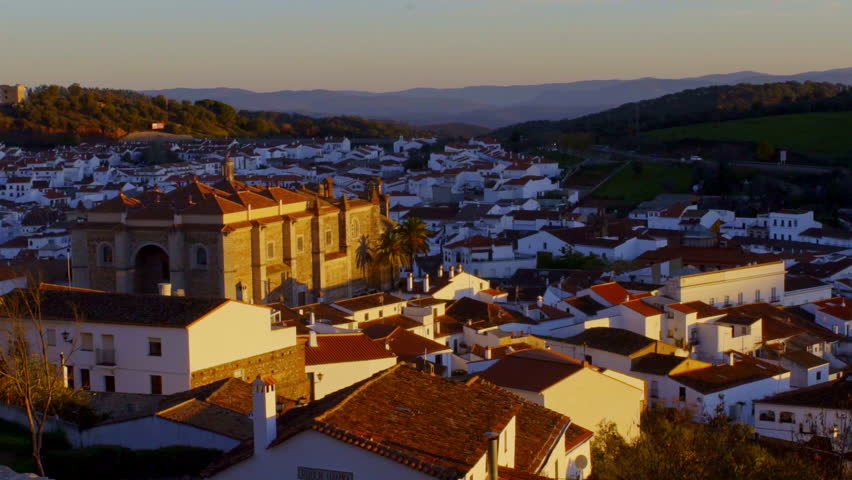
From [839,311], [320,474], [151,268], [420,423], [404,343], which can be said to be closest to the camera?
[320,474]

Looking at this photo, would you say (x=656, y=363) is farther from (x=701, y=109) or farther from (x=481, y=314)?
(x=701, y=109)

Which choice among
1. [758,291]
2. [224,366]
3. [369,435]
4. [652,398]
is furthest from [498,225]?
[369,435]

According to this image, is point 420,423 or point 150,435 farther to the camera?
point 150,435

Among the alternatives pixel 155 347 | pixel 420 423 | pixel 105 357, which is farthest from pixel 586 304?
pixel 420 423

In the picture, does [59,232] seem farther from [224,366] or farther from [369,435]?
[369,435]

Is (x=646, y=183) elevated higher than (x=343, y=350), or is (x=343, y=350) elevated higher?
(x=343, y=350)

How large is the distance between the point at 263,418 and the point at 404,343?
15575mm

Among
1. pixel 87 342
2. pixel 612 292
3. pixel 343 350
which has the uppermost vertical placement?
pixel 87 342

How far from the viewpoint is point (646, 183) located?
73750 mm

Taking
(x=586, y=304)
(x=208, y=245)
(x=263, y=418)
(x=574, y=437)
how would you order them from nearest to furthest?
(x=263, y=418)
(x=574, y=437)
(x=208, y=245)
(x=586, y=304)

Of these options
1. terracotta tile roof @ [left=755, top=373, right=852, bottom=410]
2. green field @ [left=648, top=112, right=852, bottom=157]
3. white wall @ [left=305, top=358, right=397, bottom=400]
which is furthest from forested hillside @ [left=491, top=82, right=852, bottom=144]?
white wall @ [left=305, top=358, right=397, bottom=400]

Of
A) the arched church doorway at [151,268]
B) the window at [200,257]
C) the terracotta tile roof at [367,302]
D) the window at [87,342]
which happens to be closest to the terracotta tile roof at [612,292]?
the terracotta tile roof at [367,302]

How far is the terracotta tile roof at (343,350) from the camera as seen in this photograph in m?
21.6

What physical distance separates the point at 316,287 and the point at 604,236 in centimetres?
1840
